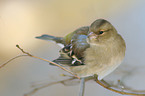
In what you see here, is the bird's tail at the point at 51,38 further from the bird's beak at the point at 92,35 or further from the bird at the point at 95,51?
the bird's beak at the point at 92,35

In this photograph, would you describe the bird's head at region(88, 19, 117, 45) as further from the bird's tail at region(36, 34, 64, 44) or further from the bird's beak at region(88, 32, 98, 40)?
the bird's tail at region(36, 34, 64, 44)

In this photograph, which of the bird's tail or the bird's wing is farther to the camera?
the bird's tail

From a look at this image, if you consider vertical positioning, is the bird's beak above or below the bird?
above

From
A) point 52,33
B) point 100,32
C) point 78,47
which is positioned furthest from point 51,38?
point 100,32

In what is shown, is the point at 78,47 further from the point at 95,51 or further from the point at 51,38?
the point at 51,38

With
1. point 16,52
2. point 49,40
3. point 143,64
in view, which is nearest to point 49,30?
point 49,40

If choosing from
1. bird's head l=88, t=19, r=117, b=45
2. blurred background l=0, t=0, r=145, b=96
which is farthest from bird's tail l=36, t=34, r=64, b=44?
bird's head l=88, t=19, r=117, b=45

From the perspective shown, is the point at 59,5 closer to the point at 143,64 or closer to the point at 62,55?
the point at 62,55

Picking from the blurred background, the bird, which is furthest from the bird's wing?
the blurred background
